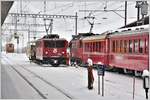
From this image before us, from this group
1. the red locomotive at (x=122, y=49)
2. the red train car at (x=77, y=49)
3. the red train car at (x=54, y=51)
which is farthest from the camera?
the red train car at (x=77, y=49)

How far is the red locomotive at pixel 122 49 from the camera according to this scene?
61.6ft

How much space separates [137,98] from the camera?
12211 mm

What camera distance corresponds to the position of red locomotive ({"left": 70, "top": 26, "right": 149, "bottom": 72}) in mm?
18789

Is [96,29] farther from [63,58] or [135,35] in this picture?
[135,35]

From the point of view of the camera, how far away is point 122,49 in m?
22.0

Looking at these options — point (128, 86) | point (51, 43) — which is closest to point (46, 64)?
point (51, 43)

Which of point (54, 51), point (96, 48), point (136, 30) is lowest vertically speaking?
point (54, 51)

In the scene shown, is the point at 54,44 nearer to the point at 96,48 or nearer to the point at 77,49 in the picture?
the point at 77,49

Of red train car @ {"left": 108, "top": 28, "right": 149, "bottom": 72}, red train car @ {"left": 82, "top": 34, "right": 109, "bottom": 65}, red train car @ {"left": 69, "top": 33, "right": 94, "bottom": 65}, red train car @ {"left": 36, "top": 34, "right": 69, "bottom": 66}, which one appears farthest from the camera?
red train car @ {"left": 69, "top": 33, "right": 94, "bottom": 65}

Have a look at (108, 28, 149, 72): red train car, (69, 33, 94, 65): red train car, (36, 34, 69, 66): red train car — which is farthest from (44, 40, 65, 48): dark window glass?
(108, 28, 149, 72): red train car

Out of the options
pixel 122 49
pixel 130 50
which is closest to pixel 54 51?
pixel 122 49

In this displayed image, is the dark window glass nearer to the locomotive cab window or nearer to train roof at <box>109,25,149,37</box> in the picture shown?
the locomotive cab window

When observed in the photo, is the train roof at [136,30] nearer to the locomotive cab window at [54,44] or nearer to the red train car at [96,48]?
the red train car at [96,48]

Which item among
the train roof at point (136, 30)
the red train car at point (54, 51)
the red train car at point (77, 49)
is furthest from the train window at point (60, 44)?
the train roof at point (136, 30)
